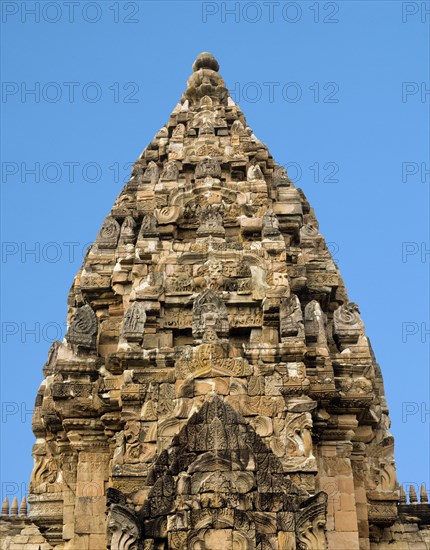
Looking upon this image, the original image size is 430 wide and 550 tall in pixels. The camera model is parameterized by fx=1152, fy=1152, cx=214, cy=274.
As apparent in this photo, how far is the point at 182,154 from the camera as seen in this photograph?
21703 mm

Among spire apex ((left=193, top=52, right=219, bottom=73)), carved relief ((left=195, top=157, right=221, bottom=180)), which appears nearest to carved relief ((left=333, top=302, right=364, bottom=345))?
carved relief ((left=195, top=157, right=221, bottom=180))

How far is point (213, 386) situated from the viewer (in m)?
15.7

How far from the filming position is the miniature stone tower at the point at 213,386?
13891 mm

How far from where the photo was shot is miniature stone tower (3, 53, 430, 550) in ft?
45.6

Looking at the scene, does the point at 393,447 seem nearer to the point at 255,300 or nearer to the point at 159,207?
the point at 255,300

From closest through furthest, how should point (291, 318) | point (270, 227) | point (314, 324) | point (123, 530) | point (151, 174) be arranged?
point (123, 530)
point (291, 318)
point (314, 324)
point (270, 227)
point (151, 174)

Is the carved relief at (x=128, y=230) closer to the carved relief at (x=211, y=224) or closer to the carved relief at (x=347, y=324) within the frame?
the carved relief at (x=211, y=224)

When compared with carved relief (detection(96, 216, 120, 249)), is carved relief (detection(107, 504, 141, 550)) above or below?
below

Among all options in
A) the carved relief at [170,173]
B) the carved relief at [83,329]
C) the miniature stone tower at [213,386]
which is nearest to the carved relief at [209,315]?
the miniature stone tower at [213,386]

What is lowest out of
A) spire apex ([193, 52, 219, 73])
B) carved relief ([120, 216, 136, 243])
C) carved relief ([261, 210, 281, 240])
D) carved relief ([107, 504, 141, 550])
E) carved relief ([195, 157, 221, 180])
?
carved relief ([107, 504, 141, 550])

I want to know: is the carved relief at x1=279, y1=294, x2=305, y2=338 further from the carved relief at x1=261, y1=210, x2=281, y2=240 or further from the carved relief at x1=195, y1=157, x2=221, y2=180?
the carved relief at x1=195, y1=157, x2=221, y2=180

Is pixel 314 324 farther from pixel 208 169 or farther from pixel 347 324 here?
pixel 208 169

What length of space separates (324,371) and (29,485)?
17.7ft

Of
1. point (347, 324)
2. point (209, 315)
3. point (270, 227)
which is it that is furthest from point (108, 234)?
point (347, 324)
